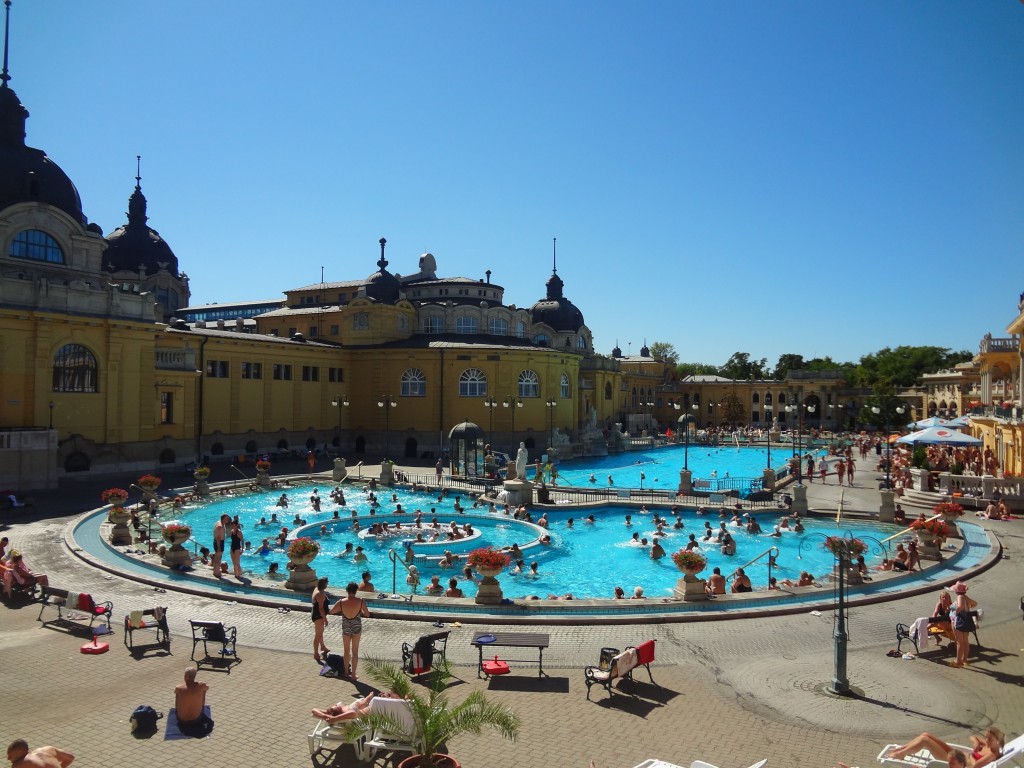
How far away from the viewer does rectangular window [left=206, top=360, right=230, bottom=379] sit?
45.1 m

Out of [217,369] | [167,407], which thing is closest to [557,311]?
[217,369]

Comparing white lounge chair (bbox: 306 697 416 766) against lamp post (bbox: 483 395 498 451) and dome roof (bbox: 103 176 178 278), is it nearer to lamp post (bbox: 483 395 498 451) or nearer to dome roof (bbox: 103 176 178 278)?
lamp post (bbox: 483 395 498 451)

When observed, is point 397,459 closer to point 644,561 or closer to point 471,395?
point 471,395

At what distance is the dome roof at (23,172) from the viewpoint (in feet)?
126

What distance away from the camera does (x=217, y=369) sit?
1800 inches

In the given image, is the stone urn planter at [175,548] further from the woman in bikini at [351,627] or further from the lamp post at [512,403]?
the lamp post at [512,403]

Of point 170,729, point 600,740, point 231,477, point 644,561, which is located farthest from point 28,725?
point 231,477

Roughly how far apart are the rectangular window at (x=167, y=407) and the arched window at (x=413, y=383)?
58.1ft

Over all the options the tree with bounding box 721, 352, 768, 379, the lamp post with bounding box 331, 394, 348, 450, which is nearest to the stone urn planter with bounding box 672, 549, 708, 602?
the lamp post with bounding box 331, 394, 348, 450

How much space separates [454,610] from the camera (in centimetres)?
1566

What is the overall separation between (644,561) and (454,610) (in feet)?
36.5

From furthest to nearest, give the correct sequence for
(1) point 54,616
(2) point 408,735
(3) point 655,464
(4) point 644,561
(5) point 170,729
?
(3) point 655,464 → (4) point 644,561 → (1) point 54,616 → (5) point 170,729 → (2) point 408,735

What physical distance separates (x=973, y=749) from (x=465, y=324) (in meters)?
53.7

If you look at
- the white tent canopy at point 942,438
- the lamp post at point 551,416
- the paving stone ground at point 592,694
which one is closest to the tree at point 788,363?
the lamp post at point 551,416
